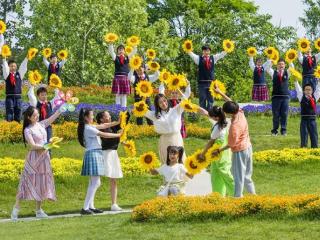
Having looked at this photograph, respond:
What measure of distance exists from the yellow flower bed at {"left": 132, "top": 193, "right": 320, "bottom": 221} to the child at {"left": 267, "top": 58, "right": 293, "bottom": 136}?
10.3 meters

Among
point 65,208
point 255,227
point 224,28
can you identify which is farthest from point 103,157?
point 224,28

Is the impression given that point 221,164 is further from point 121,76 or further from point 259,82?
point 259,82

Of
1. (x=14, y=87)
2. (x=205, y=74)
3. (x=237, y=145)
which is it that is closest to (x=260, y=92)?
(x=205, y=74)

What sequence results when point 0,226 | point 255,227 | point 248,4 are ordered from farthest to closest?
point 248,4
point 0,226
point 255,227

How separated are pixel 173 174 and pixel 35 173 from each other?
2.17 meters

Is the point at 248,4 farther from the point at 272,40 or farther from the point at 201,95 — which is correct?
the point at 201,95

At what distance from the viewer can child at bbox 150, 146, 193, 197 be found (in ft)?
40.4

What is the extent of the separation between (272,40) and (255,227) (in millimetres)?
35782

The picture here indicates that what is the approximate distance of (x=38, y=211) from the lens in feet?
42.6

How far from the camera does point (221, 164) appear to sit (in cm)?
1294

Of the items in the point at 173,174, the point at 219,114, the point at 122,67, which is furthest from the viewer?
the point at 122,67

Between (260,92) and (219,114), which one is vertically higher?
(260,92)

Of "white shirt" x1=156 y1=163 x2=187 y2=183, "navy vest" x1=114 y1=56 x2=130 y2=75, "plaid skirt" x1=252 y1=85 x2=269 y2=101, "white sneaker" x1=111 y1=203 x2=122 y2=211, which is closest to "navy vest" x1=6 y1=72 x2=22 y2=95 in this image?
"navy vest" x1=114 y1=56 x2=130 y2=75

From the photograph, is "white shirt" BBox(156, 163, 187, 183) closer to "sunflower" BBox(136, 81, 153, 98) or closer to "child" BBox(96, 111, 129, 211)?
"child" BBox(96, 111, 129, 211)
